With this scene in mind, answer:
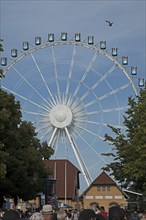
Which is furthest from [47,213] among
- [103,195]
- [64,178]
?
[64,178]

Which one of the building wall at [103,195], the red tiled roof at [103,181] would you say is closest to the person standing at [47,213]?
the building wall at [103,195]

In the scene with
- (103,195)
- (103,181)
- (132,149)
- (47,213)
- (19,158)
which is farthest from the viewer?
(103,195)

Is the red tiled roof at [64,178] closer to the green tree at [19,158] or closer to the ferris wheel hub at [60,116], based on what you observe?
the ferris wheel hub at [60,116]

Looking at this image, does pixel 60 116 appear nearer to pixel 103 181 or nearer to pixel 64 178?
pixel 103 181

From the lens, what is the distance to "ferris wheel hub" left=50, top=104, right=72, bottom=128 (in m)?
54.2

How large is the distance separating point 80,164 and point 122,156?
772 inches

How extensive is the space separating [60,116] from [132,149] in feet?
76.4

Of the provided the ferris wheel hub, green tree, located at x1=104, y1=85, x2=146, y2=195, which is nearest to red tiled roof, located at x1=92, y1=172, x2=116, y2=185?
the ferris wheel hub

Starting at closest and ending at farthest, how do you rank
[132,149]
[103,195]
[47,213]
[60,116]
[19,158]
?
1. [47,213]
2. [132,149]
3. [19,158]
4. [60,116]
5. [103,195]

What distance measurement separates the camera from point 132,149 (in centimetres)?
3148

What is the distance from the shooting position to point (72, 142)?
173 feet

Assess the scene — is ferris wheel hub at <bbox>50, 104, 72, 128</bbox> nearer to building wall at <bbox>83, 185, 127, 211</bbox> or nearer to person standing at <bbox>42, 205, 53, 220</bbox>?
building wall at <bbox>83, 185, 127, 211</bbox>

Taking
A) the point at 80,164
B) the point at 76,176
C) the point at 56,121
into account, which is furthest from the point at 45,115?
the point at 76,176

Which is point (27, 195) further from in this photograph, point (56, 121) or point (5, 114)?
point (5, 114)
